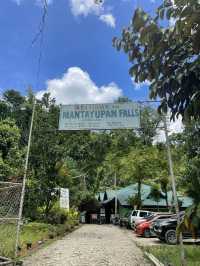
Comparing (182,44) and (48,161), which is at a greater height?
(48,161)

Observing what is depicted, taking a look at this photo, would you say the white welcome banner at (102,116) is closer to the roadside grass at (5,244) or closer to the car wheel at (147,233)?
the roadside grass at (5,244)

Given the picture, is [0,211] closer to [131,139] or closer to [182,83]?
[182,83]

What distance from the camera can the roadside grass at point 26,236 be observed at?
11.6 meters

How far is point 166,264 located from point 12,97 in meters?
50.2

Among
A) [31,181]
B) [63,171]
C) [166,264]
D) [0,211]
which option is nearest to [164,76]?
[166,264]

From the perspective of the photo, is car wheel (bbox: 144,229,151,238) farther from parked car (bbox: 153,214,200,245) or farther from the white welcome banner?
the white welcome banner

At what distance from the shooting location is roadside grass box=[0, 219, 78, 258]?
11609mm

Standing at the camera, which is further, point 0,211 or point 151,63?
point 0,211

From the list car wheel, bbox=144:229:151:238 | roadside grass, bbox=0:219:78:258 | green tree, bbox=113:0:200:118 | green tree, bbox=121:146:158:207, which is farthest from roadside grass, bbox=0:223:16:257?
green tree, bbox=121:146:158:207

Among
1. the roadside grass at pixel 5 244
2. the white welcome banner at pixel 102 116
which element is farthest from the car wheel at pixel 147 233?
the white welcome banner at pixel 102 116

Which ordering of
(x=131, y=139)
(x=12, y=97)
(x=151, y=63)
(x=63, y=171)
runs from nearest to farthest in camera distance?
1. (x=151, y=63)
2. (x=63, y=171)
3. (x=131, y=139)
4. (x=12, y=97)

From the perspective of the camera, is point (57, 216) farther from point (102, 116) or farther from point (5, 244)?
point (102, 116)

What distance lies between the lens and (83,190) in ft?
146

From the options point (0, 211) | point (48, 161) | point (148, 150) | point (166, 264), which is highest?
point (148, 150)
